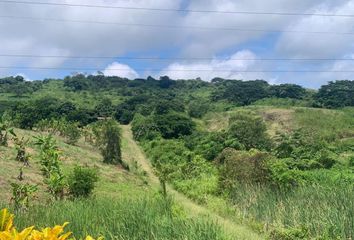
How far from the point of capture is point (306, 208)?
522 inches

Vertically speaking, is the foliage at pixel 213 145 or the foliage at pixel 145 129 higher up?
the foliage at pixel 145 129

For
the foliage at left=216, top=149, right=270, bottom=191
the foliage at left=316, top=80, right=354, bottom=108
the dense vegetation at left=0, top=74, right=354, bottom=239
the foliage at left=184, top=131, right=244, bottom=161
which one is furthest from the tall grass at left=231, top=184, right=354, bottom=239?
the foliage at left=316, top=80, right=354, bottom=108

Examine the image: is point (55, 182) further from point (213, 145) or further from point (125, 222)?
point (213, 145)

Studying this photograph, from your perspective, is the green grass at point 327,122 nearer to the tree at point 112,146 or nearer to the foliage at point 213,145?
the foliage at point 213,145

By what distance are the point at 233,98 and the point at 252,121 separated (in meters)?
38.4

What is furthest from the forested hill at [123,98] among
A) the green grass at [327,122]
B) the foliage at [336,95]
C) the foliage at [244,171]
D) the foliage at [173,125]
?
the foliage at [244,171]

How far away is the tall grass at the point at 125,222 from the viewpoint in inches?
341

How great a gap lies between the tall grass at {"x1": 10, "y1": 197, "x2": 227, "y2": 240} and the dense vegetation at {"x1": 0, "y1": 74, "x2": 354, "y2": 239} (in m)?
0.04

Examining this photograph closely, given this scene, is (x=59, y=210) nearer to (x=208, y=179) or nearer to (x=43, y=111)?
(x=208, y=179)

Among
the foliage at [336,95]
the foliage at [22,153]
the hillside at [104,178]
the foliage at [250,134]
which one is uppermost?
the foliage at [336,95]

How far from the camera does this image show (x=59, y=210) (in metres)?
11.7

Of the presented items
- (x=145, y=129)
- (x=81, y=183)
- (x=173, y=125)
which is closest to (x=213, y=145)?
(x=173, y=125)

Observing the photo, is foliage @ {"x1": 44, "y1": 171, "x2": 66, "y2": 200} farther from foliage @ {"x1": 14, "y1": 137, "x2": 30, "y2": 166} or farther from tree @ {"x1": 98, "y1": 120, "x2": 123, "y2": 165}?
tree @ {"x1": 98, "y1": 120, "x2": 123, "y2": 165}

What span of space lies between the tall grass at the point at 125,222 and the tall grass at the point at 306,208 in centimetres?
311
